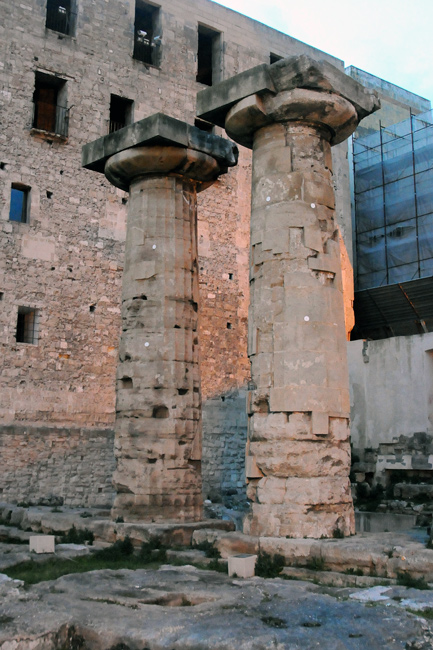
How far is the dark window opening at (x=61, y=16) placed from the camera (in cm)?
1859

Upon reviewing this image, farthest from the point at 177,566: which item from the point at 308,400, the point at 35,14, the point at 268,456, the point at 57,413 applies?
the point at 35,14

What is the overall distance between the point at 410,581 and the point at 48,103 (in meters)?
15.8

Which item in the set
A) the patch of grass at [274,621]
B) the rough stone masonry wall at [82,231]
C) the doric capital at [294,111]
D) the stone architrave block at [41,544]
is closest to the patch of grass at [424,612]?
the patch of grass at [274,621]

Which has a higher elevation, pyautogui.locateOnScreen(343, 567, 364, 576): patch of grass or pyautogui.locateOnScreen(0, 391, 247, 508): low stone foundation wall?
pyautogui.locateOnScreen(0, 391, 247, 508): low stone foundation wall

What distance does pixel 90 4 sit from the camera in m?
18.7

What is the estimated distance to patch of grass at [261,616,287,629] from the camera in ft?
16.4

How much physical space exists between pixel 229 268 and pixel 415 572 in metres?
14.0

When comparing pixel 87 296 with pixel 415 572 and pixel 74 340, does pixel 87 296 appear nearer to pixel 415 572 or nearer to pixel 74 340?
pixel 74 340

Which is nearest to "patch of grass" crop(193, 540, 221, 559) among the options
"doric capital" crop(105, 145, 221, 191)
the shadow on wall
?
"doric capital" crop(105, 145, 221, 191)

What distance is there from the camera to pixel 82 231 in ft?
57.6

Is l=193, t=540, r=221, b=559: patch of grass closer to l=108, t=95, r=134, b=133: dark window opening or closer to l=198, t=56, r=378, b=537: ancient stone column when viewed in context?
l=198, t=56, r=378, b=537: ancient stone column

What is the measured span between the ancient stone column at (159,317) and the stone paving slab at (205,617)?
11.0ft

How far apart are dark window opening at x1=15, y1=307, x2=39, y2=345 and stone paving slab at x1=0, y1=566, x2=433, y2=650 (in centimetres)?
1043

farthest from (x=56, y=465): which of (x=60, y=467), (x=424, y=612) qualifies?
(x=424, y=612)
